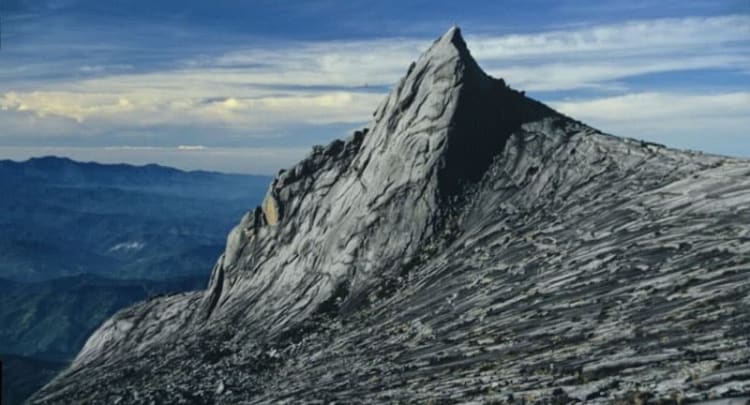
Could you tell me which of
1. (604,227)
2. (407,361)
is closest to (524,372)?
(407,361)

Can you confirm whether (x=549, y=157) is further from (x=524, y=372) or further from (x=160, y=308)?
(x=160, y=308)

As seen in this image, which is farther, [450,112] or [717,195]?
[450,112]

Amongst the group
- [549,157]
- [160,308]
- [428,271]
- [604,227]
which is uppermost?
[549,157]

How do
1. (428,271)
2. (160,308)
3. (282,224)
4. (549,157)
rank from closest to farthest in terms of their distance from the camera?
1. (428,271)
2. (549,157)
3. (282,224)
4. (160,308)

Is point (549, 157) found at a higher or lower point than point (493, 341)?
higher

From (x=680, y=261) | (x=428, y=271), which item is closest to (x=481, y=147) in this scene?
(x=428, y=271)

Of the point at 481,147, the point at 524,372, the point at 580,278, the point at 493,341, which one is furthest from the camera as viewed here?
the point at 481,147
